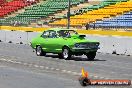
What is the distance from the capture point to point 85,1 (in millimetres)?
63031

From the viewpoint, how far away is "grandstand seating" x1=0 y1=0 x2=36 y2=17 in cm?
6981

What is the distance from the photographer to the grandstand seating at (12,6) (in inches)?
2749

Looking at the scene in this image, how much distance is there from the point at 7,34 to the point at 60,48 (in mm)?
22876

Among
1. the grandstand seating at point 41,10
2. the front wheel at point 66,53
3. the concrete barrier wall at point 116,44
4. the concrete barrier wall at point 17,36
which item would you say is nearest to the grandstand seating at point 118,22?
the concrete barrier wall at point 17,36

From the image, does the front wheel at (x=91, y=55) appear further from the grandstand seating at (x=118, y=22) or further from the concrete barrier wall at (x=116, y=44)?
the grandstand seating at (x=118, y=22)

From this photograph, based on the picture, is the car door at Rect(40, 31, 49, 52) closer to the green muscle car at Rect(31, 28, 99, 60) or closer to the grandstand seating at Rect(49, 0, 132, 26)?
the green muscle car at Rect(31, 28, 99, 60)

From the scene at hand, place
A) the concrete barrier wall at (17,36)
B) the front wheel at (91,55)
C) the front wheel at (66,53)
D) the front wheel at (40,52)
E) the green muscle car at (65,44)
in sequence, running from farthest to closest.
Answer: the concrete barrier wall at (17,36) < the front wheel at (40,52) < the front wheel at (91,55) < the front wheel at (66,53) < the green muscle car at (65,44)

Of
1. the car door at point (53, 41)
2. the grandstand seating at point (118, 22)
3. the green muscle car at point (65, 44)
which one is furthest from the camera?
the grandstand seating at point (118, 22)

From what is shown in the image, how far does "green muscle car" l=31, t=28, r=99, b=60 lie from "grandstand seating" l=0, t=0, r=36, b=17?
42.9 m

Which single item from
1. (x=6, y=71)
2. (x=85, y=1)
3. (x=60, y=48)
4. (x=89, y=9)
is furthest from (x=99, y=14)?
(x=6, y=71)

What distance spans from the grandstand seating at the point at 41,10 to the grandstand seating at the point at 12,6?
2.51m

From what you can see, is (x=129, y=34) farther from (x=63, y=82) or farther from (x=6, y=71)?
(x=63, y=82)

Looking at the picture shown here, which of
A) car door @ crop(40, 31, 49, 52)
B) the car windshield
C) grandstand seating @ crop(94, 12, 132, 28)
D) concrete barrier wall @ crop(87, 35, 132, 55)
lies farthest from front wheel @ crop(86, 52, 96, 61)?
grandstand seating @ crop(94, 12, 132, 28)

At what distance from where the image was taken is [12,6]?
7194cm
